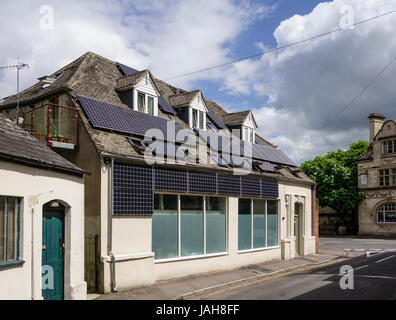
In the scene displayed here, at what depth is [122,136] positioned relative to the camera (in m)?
14.3

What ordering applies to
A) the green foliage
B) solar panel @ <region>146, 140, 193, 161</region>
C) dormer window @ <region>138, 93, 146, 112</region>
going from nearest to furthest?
solar panel @ <region>146, 140, 193, 161</region> → dormer window @ <region>138, 93, 146, 112</region> → the green foliage

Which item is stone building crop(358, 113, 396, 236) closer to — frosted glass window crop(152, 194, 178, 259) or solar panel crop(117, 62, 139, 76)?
solar panel crop(117, 62, 139, 76)

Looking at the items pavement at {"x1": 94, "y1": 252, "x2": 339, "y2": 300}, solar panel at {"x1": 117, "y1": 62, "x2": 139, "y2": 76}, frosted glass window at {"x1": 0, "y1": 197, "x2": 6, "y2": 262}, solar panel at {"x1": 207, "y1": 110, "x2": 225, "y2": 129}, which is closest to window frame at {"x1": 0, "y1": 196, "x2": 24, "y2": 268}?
frosted glass window at {"x1": 0, "y1": 197, "x2": 6, "y2": 262}

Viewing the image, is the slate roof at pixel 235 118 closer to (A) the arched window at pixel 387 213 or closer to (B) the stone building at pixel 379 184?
(B) the stone building at pixel 379 184

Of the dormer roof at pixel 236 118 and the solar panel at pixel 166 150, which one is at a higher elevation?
the dormer roof at pixel 236 118

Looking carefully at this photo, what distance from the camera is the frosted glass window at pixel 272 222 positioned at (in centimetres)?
2014

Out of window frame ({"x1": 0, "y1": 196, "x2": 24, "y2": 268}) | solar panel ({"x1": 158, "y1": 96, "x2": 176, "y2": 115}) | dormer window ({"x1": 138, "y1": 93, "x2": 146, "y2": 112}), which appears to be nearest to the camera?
window frame ({"x1": 0, "y1": 196, "x2": 24, "y2": 268})

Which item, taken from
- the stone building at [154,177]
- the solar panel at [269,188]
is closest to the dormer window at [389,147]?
the stone building at [154,177]

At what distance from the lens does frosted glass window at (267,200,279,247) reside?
2014 cm

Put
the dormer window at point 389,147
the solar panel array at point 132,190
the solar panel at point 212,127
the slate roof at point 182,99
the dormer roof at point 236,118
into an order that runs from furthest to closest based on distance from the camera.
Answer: the dormer window at point 389,147 → the dormer roof at point 236,118 → the solar panel at point 212,127 → the slate roof at point 182,99 → the solar panel array at point 132,190

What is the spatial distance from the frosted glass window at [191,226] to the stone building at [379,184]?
32472 millimetres

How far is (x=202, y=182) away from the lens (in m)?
15.8

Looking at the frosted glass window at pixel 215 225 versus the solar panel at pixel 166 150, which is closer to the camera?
the solar panel at pixel 166 150

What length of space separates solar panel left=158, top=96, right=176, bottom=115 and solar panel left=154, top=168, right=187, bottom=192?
438 centimetres
